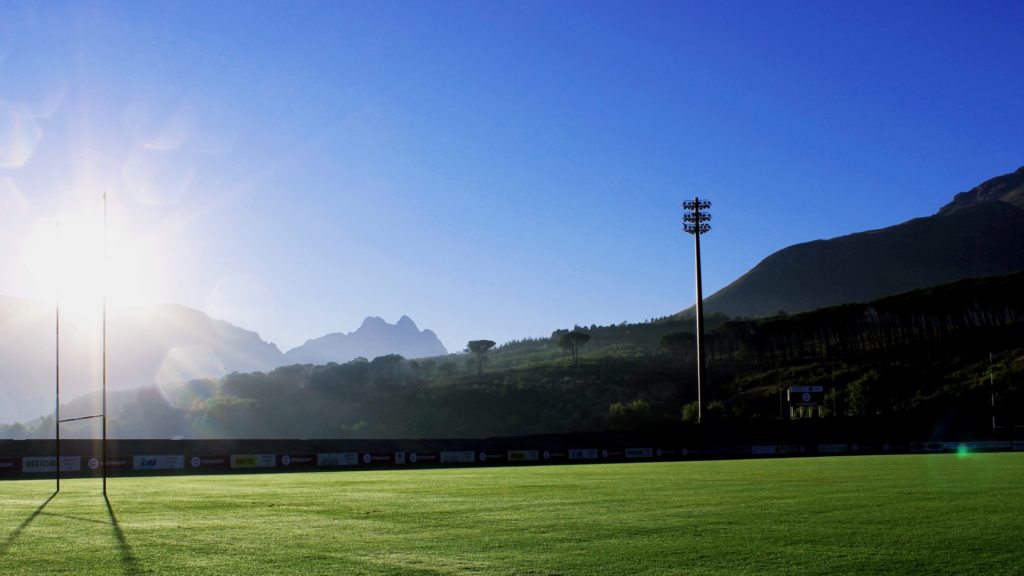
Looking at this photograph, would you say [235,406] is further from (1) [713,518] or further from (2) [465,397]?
(1) [713,518]

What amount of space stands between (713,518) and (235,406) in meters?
165

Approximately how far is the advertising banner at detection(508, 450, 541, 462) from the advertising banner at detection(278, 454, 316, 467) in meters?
14.5

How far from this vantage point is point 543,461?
61969 mm

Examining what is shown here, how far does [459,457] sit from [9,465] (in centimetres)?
2801

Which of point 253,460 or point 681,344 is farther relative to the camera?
point 681,344

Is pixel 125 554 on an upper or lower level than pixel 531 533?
upper

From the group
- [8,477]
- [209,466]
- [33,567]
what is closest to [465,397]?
[209,466]

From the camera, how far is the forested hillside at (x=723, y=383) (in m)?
112

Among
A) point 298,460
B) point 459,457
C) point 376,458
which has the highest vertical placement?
point 298,460

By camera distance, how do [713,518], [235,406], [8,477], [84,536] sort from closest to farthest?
1. [84,536]
2. [713,518]
3. [8,477]
4. [235,406]

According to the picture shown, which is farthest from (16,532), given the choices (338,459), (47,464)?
(338,459)

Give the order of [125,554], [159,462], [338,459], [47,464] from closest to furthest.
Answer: [125,554] < [47,464] < [159,462] < [338,459]

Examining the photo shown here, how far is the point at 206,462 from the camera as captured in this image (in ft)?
172

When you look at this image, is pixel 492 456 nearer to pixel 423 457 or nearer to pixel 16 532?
pixel 423 457
